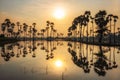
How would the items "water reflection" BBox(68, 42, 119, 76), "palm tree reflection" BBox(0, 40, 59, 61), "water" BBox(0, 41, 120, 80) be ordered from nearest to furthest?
"water" BBox(0, 41, 120, 80) < "water reflection" BBox(68, 42, 119, 76) < "palm tree reflection" BBox(0, 40, 59, 61)

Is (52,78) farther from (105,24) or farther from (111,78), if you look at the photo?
(105,24)

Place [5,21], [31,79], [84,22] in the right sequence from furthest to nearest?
1. [5,21]
2. [84,22]
3. [31,79]

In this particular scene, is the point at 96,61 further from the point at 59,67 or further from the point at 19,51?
the point at 19,51

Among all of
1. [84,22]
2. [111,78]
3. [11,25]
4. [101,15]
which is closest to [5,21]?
[11,25]

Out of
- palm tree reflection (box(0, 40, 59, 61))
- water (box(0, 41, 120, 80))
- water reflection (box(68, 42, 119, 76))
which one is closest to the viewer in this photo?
water (box(0, 41, 120, 80))

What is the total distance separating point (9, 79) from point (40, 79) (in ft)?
7.75

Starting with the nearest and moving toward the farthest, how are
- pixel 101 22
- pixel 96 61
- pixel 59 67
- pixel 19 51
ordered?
pixel 59 67
pixel 96 61
pixel 19 51
pixel 101 22

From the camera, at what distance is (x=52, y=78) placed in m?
22.4

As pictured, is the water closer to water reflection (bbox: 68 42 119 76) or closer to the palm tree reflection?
water reflection (bbox: 68 42 119 76)

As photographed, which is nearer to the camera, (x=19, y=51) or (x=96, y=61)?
(x=96, y=61)

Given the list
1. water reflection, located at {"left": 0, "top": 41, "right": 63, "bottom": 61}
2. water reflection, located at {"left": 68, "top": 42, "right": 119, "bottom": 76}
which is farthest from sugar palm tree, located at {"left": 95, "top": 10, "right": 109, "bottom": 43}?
water reflection, located at {"left": 68, "top": 42, "right": 119, "bottom": 76}

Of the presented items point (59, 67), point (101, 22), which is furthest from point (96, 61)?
point (101, 22)

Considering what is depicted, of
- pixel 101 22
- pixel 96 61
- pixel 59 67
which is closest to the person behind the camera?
pixel 59 67

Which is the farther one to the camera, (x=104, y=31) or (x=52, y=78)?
(x=104, y=31)
